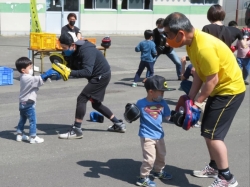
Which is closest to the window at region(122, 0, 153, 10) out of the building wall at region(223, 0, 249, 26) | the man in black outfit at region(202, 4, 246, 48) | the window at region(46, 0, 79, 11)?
the window at region(46, 0, 79, 11)

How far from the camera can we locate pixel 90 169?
18.9 feet

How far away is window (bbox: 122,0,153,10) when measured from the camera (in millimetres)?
25453

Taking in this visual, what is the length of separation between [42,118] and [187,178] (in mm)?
3326

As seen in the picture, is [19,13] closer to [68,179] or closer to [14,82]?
[14,82]

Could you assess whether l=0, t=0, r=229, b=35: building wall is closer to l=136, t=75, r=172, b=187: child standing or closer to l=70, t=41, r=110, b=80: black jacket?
l=70, t=41, r=110, b=80: black jacket

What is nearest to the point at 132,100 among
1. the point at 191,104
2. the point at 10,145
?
the point at 10,145

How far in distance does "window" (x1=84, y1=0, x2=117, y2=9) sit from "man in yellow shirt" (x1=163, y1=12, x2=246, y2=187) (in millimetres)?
20064

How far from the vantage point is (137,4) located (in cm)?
2591

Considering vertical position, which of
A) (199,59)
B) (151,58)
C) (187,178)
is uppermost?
(199,59)

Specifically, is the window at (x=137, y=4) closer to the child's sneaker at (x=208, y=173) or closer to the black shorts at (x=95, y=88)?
Result: the black shorts at (x=95, y=88)

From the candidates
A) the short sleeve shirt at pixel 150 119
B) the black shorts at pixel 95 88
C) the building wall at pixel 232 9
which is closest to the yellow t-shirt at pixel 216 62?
the short sleeve shirt at pixel 150 119

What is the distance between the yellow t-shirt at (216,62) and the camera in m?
4.56

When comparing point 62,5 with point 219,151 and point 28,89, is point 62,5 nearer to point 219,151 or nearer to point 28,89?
point 28,89

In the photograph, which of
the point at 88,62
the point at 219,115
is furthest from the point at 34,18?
the point at 219,115
